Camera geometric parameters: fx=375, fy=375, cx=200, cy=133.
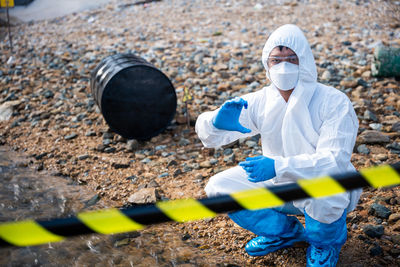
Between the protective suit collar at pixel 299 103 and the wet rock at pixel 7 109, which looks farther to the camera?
the wet rock at pixel 7 109

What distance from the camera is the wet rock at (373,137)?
12.6 ft

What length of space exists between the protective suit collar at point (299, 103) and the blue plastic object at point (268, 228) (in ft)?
1.41

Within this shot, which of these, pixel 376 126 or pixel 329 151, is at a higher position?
pixel 329 151

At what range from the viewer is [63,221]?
125 cm

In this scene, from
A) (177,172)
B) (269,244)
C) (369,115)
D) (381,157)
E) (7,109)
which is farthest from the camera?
(7,109)

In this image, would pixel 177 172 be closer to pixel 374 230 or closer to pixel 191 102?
pixel 191 102

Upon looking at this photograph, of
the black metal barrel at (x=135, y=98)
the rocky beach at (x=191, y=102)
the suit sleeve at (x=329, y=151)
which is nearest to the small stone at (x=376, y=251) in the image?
the rocky beach at (x=191, y=102)

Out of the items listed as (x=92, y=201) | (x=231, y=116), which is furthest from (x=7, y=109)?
(x=231, y=116)

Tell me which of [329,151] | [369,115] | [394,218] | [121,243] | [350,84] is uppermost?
[329,151]

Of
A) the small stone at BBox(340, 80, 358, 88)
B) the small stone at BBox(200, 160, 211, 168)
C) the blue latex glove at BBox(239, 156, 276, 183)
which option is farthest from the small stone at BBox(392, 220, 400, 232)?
the small stone at BBox(340, 80, 358, 88)

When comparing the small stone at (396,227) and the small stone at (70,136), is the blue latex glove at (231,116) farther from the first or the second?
the small stone at (70,136)

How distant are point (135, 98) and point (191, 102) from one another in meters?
1.08

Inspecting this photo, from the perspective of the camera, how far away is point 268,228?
242cm

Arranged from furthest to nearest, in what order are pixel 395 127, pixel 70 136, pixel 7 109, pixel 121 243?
pixel 7 109 → pixel 70 136 → pixel 395 127 → pixel 121 243
